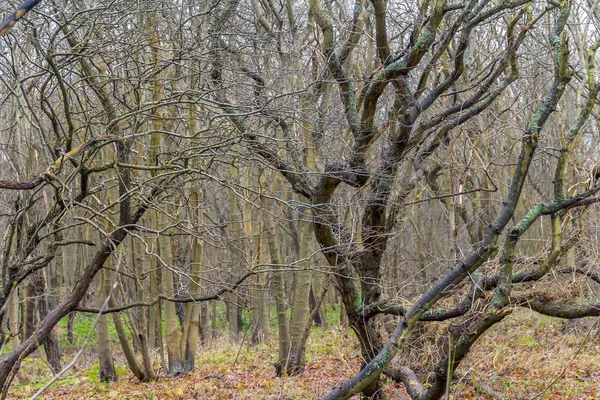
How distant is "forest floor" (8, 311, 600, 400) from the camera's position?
7816 mm

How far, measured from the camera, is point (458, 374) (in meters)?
7.52

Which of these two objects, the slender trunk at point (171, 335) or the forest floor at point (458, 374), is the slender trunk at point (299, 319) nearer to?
the forest floor at point (458, 374)

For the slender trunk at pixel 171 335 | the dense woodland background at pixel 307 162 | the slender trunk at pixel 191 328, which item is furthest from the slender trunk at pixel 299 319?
the slender trunk at pixel 171 335

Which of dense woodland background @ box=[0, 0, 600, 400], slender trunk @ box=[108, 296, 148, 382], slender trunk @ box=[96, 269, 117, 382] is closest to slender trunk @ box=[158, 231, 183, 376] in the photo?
dense woodland background @ box=[0, 0, 600, 400]

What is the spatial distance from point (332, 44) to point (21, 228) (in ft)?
13.8

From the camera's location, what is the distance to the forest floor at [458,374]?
25.6 ft

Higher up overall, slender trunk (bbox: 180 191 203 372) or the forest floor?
slender trunk (bbox: 180 191 203 372)

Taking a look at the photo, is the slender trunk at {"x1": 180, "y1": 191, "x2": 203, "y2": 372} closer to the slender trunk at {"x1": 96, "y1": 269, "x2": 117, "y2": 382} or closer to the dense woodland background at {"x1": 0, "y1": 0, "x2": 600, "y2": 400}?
the dense woodland background at {"x1": 0, "y1": 0, "x2": 600, "y2": 400}

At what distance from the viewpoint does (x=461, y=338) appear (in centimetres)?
501

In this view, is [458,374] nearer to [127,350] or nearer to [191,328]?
[127,350]

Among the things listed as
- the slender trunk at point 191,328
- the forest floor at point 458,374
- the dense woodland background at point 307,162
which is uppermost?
the dense woodland background at point 307,162

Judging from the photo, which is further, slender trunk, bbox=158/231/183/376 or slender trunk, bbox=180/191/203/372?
→ slender trunk, bbox=180/191/203/372

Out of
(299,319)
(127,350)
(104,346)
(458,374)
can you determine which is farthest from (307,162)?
(104,346)

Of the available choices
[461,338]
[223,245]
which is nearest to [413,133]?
[223,245]
